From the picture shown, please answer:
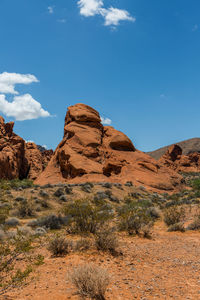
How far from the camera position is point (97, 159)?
32.3 meters

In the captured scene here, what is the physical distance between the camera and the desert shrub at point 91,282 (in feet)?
13.4

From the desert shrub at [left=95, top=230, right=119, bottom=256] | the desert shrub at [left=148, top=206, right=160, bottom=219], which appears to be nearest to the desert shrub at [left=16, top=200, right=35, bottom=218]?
the desert shrub at [left=148, top=206, right=160, bottom=219]

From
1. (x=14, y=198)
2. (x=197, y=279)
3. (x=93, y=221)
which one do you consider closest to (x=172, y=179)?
(x=14, y=198)

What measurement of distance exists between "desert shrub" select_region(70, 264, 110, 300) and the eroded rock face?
23.3m

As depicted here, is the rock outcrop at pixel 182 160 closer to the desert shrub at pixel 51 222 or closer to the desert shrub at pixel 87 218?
the desert shrub at pixel 51 222

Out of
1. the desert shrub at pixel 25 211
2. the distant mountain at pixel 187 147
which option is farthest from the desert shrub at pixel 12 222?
the distant mountain at pixel 187 147

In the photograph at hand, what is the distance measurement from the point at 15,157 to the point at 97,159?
54.8 ft

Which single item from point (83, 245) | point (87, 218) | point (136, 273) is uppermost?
point (87, 218)

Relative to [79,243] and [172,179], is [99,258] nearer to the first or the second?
[79,243]

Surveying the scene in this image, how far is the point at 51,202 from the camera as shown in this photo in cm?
1775

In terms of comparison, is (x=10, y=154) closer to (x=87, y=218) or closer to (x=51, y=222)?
(x=51, y=222)

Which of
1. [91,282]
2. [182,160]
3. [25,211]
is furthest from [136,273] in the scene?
[182,160]

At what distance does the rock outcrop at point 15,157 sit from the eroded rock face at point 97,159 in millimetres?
7319

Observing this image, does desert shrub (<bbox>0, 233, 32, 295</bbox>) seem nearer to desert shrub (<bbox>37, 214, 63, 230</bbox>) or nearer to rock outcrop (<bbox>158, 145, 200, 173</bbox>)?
desert shrub (<bbox>37, 214, 63, 230</bbox>)
